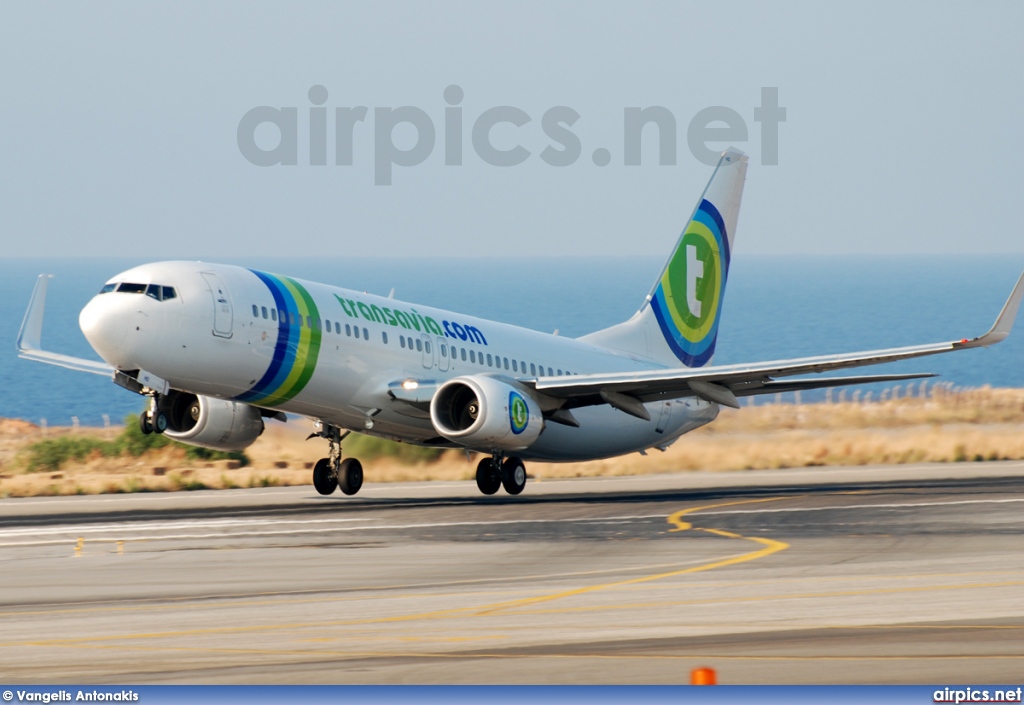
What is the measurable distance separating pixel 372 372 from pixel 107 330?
20.1 ft

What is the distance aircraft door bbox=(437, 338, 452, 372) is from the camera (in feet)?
111

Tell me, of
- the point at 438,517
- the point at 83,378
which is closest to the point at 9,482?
the point at 438,517

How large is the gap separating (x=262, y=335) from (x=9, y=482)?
17.3 metres

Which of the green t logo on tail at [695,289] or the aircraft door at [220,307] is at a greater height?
the green t logo on tail at [695,289]

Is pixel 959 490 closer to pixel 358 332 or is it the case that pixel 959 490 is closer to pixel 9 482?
pixel 358 332

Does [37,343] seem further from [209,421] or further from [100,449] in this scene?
[100,449]

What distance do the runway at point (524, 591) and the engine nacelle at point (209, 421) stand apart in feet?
6.88

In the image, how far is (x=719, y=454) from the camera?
46156mm

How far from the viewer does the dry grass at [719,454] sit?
4300 centimetres

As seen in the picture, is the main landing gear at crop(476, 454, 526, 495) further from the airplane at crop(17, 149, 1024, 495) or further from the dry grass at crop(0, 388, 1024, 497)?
the dry grass at crop(0, 388, 1024, 497)

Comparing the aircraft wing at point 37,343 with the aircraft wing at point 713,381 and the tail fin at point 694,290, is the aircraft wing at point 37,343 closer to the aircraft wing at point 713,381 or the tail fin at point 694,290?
the aircraft wing at point 713,381

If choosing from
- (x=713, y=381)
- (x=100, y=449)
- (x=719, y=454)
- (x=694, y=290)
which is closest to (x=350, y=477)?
(x=713, y=381)

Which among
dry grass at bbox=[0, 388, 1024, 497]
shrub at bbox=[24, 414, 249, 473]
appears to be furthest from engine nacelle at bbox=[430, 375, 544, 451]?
shrub at bbox=[24, 414, 249, 473]

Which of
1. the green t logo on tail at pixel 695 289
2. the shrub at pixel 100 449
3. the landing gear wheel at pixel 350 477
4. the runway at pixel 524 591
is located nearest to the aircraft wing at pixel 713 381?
the runway at pixel 524 591
